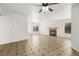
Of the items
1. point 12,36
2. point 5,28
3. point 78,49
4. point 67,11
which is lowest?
point 78,49

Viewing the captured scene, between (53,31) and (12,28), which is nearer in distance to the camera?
(12,28)

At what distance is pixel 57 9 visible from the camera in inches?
225

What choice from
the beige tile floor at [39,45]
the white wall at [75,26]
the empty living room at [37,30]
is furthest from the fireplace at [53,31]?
the white wall at [75,26]

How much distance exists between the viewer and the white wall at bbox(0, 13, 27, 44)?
6082 millimetres

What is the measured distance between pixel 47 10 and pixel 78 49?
219 cm

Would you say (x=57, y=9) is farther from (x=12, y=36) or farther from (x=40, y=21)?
(x=12, y=36)

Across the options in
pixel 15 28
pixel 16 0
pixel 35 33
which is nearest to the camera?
pixel 16 0

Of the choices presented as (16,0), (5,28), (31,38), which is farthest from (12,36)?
(16,0)

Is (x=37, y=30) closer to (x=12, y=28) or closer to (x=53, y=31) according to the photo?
(x=12, y=28)

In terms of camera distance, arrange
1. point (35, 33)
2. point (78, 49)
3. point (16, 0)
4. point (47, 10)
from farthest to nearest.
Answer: point (47, 10) → point (35, 33) → point (78, 49) → point (16, 0)

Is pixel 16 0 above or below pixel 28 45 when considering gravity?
above

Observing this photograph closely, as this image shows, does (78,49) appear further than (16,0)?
Yes

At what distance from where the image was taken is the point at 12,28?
6.77 metres

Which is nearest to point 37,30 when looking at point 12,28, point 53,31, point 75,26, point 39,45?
point 39,45
